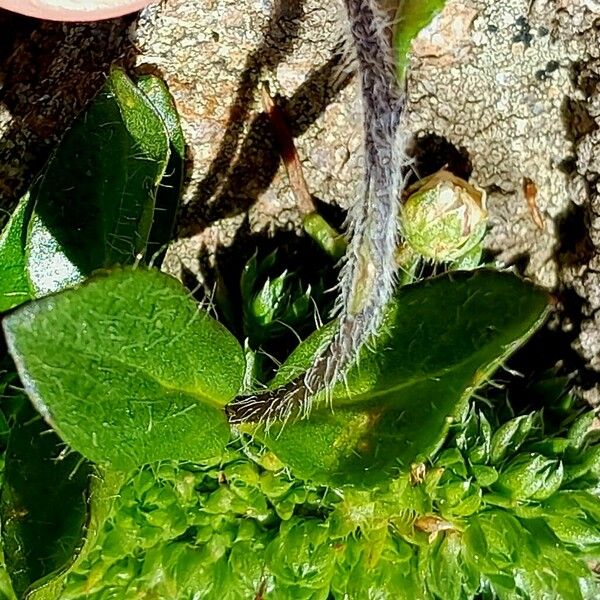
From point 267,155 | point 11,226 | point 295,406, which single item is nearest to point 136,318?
point 295,406

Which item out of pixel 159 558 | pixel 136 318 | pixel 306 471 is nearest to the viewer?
pixel 136 318

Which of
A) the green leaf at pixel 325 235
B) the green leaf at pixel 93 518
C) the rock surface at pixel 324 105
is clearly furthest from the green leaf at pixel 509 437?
the green leaf at pixel 93 518

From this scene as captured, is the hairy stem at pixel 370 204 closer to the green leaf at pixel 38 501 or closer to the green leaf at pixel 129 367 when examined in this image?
the green leaf at pixel 129 367

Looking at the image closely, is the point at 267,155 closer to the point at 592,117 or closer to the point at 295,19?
the point at 295,19

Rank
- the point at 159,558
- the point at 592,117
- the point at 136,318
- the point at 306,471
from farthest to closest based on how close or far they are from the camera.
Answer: the point at 592,117, the point at 159,558, the point at 306,471, the point at 136,318

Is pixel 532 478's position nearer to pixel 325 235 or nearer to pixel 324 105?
pixel 325 235

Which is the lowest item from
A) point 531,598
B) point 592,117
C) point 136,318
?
point 531,598

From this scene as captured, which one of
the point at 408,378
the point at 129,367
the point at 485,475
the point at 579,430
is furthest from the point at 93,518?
the point at 579,430
